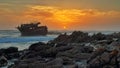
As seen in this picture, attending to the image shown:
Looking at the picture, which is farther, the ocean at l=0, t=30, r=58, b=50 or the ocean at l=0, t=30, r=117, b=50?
the ocean at l=0, t=30, r=117, b=50

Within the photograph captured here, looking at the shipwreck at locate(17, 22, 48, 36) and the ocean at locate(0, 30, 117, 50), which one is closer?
the ocean at locate(0, 30, 117, 50)

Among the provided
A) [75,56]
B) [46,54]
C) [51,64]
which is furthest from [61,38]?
[51,64]

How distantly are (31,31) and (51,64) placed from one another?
9565 cm

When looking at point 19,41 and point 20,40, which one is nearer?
point 19,41

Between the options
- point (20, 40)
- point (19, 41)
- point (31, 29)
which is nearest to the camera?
point (19, 41)

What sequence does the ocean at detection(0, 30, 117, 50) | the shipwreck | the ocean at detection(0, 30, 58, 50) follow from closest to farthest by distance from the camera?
1. the ocean at detection(0, 30, 58, 50)
2. the ocean at detection(0, 30, 117, 50)
3. the shipwreck

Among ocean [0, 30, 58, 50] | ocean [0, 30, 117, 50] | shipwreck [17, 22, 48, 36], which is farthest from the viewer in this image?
shipwreck [17, 22, 48, 36]

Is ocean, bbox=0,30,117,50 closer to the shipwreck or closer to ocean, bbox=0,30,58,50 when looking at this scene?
ocean, bbox=0,30,58,50

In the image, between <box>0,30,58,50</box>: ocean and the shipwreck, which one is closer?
<box>0,30,58,50</box>: ocean

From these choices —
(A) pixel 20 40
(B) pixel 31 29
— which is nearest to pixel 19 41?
(A) pixel 20 40

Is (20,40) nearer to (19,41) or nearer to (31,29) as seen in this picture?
(19,41)

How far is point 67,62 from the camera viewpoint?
26.8 metres

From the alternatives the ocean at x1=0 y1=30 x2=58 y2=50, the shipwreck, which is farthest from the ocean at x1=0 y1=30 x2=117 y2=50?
the shipwreck

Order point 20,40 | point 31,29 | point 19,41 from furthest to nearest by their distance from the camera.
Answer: point 31,29, point 20,40, point 19,41
